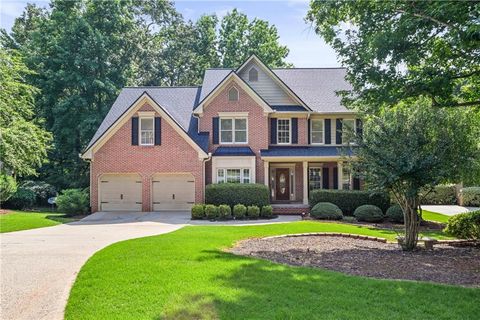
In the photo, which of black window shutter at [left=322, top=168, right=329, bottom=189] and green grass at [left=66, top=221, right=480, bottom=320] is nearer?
green grass at [left=66, top=221, right=480, bottom=320]

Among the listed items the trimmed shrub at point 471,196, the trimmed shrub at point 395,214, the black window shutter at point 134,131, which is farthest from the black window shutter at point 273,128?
the trimmed shrub at point 471,196

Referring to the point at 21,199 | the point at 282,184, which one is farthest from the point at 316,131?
the point at 21,199

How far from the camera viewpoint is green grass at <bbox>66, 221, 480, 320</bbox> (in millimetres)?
5566

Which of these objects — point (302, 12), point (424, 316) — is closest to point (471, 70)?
point (302, 12)

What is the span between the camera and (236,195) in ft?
70.2

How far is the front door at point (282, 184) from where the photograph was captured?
25.4 metres

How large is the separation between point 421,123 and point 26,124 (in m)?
21.6

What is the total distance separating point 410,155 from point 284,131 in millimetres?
15061

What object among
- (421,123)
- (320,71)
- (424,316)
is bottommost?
(424,316)

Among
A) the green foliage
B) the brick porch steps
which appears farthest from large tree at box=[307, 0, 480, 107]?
the green foliage

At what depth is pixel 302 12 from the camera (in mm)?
13781

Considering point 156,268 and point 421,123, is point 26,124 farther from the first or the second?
point 421,123

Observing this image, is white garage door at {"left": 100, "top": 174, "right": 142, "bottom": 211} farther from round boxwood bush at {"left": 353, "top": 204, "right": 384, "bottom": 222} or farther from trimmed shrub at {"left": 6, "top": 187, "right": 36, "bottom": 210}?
round boxwood bush at {"left": 353, "top": 204, "right": 384, "bottom": 222}

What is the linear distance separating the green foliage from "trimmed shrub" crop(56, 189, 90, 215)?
136 inches
